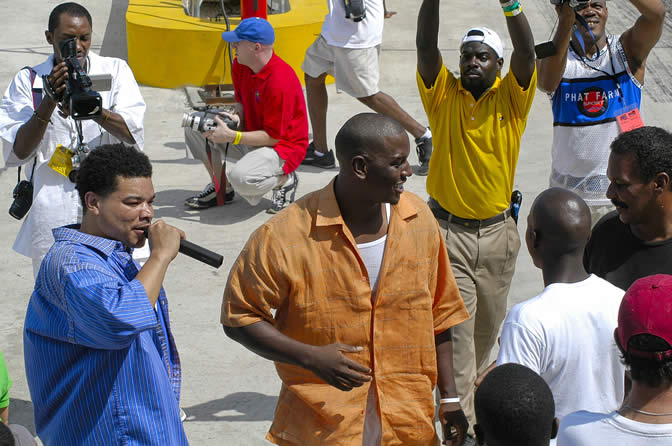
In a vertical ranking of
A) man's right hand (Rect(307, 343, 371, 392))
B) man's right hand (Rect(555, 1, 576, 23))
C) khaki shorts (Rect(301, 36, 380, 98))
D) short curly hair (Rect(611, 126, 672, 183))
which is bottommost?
man's right hand (Rect(307, 343, 371, 392))

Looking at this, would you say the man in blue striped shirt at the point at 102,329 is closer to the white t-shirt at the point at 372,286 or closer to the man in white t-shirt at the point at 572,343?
the white t-shirt at the point at 372,286

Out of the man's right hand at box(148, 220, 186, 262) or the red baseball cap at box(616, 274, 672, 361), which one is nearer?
the red baseball cap at box(616, 274, 672, 361)

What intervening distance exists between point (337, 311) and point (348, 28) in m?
5.26

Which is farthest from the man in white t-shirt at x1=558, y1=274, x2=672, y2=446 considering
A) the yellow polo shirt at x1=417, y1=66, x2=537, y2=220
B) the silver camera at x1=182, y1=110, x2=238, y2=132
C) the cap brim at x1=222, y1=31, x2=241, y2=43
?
the cap brim at x1=222, y1=31, x2=241, y2=43

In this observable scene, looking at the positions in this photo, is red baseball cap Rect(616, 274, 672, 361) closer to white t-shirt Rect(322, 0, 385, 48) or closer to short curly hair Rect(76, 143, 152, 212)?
short curly hair Rect(76, 143, 152, 212)

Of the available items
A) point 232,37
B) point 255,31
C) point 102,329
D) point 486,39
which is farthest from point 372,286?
point 232,37

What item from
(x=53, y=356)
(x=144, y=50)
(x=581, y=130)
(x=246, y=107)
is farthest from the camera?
(x=144, y=50)

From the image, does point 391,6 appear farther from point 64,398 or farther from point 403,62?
point 64,398

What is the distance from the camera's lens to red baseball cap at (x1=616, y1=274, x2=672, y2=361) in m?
2.42

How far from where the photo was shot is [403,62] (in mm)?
10898

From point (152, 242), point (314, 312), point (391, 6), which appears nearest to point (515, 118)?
point (314, 312)

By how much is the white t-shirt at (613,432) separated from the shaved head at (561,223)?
951 millimetres

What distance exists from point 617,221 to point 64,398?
7.57 feet

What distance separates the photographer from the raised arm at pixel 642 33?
16.0 feet
